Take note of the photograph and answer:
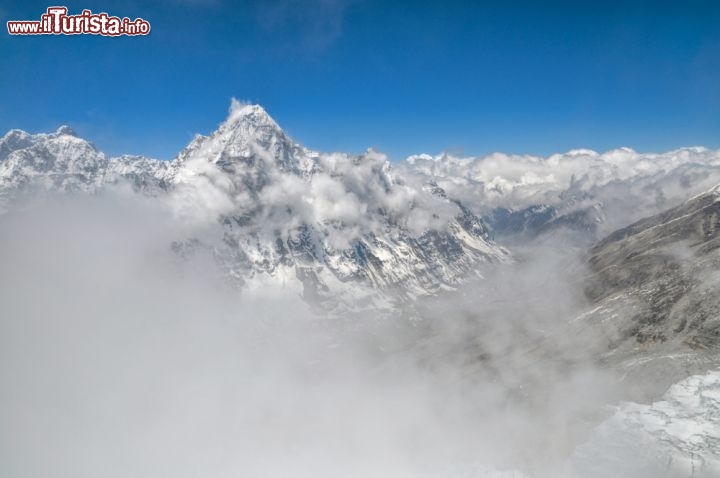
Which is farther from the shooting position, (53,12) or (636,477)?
(636,477)

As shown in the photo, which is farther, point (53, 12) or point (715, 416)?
point (715, 416)

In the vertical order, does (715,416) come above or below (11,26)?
below

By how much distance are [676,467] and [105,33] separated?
271 m

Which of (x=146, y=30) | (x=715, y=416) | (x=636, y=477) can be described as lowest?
(x=636, y=477)

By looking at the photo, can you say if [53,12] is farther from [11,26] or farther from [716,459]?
[716,459]

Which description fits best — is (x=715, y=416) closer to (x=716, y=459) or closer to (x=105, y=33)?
(x=716, y=459)

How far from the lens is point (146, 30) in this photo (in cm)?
19425

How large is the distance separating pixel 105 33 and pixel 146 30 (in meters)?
15.0

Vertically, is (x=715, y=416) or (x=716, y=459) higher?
(x=715, y=416)

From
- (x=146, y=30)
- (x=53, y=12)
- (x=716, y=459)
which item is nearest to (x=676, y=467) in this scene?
(x=716, y=459)

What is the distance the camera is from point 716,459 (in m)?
189

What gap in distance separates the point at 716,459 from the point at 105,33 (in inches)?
10970

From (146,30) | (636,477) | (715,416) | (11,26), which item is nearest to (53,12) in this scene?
(11,26)

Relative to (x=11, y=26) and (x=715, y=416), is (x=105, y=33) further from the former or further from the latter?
(x=715, y=416)
